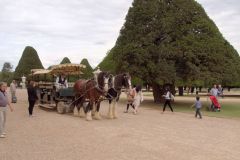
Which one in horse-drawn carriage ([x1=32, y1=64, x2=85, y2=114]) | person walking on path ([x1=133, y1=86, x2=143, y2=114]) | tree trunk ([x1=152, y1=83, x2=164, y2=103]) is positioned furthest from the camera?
tree trunk ([x1=152, y1=83, x2=164, y2=103])

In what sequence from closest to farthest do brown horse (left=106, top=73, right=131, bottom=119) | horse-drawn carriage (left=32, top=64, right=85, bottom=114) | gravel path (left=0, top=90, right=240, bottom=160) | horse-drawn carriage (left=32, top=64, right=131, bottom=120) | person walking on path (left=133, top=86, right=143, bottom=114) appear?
gravel path (left=0, top=90, right=240, bottom=160) < horse-drawn carriage (left=32, top=64, right=131, bottom=120) < brown horse (left=106, top=73, right=131, bottom=119) < horse-drawn carriage (left=32, top=64, right=85, bottom=114) < person walking on path (left=133, top=86, right=143, bottom=114)

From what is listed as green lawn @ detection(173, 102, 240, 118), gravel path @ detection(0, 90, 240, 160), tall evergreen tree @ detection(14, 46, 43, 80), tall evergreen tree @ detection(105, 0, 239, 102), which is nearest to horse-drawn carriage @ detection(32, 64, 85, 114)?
gravel path @ detection(0, 90, 240, 160)

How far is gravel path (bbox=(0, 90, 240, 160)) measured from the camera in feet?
33.7

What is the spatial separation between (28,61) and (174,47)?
44032 mm

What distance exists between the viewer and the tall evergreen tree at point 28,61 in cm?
6881

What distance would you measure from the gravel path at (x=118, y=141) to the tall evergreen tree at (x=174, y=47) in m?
12.5

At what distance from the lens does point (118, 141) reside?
1243 cm

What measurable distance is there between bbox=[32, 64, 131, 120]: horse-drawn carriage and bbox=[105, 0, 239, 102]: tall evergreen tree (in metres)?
7.58

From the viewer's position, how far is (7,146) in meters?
11.6

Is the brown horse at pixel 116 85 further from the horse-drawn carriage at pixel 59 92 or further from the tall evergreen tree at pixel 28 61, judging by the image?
the tall evergreen tree at pixel 28 61

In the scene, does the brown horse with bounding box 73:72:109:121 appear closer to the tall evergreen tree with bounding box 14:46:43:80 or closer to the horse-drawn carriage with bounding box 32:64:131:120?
the horse-drawn carriage with bounding box 32:64:131:120

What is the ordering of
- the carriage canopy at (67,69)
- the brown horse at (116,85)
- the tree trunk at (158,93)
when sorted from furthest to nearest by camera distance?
the tree trunk at (158,93) < the carriage canopy at (67,69) < the brown horse at (116,85)

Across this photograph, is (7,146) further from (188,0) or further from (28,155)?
(188,0)

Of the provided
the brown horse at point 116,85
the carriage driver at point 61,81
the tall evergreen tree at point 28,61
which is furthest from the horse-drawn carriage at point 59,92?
the tall evergreen tree at point 28,61
